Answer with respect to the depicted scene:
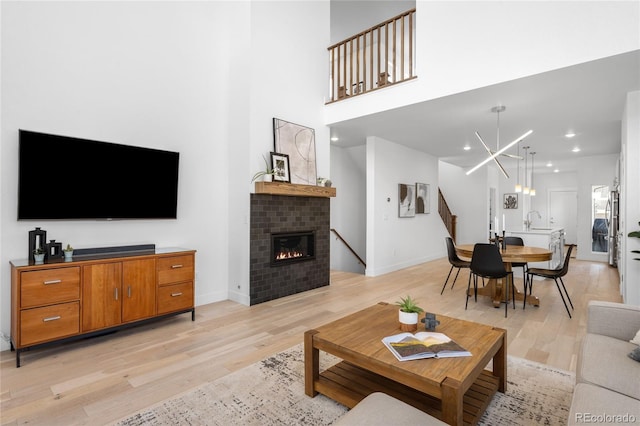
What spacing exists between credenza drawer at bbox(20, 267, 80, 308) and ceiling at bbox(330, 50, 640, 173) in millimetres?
4107

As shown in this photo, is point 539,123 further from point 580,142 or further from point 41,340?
point 41,340

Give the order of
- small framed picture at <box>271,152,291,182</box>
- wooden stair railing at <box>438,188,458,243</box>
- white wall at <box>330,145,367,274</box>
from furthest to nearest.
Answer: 1. wooden stair railing at <box>438,188,458,243</box>
2. white wall at <box>330,145,367,274</box>
3. small framed picture at <box>271,152,291,182</box>

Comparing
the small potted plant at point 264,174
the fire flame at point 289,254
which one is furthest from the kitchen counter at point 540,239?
the small potted plant at point 264,174

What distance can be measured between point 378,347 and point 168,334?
93.5 inches

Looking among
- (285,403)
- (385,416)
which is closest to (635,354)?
(385,416)

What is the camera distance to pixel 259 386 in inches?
91.2

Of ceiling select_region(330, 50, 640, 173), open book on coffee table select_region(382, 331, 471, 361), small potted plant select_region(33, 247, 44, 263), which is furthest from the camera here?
ceiling select_region(330, 50, 640, 173)

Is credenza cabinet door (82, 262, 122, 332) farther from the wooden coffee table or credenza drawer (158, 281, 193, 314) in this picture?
the wooden coffee table

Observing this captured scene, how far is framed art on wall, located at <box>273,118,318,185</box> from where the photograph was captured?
4.67m

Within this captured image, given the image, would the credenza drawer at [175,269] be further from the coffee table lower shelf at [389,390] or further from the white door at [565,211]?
the white door at [565,211]

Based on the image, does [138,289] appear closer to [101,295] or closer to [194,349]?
[101,295]

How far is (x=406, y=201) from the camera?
730cm

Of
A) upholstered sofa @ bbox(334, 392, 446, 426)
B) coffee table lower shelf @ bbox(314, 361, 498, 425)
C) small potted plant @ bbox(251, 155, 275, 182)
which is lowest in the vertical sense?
coffee table lower shelf @ bbox(314, 361, 498, 425)

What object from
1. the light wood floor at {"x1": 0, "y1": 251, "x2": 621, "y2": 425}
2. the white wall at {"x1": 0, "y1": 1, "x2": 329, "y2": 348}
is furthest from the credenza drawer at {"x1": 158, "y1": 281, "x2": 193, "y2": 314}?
the white wall at {"x1": 0, "y1": 1, "x2": 329, "y2": 348}
